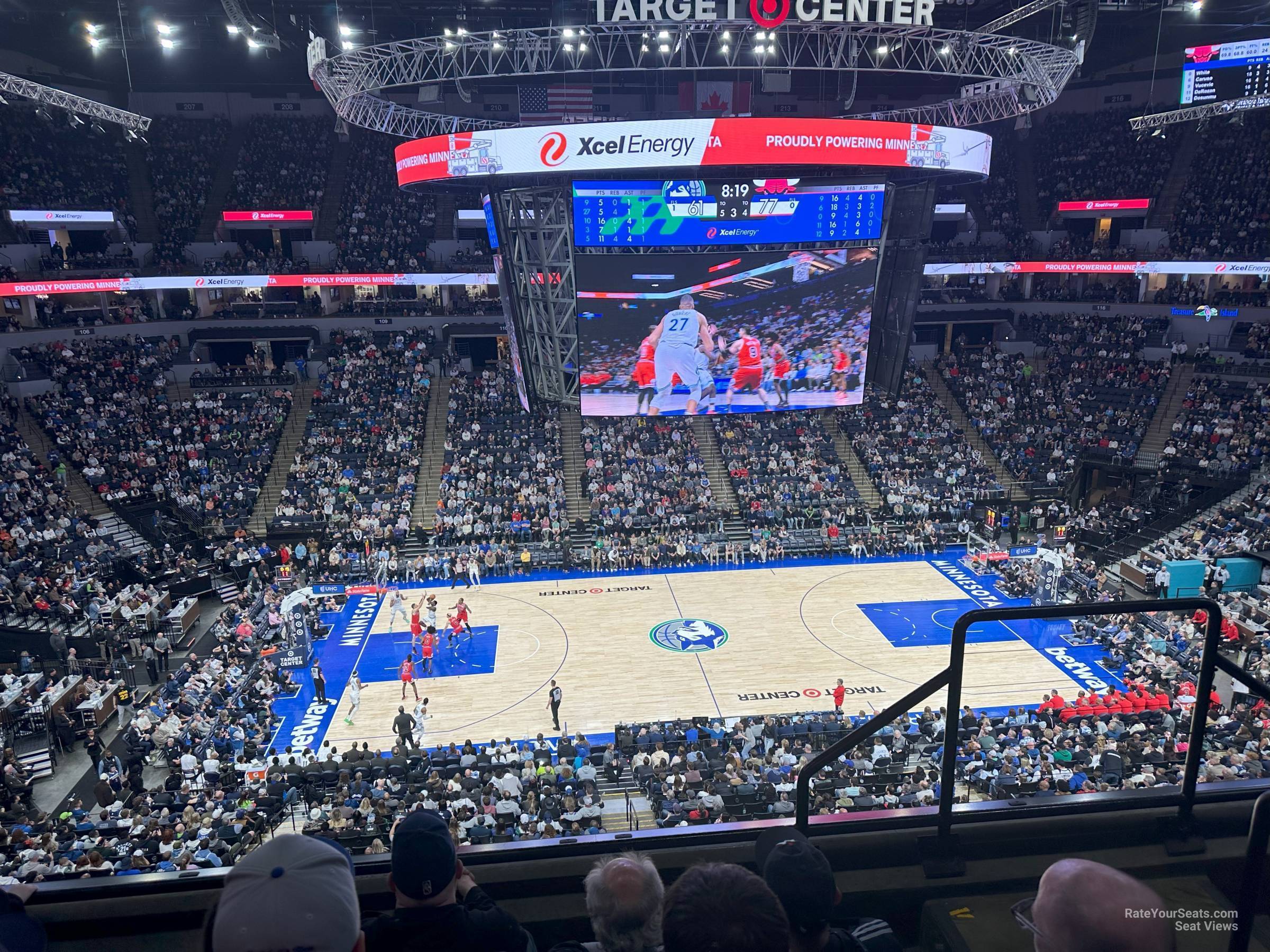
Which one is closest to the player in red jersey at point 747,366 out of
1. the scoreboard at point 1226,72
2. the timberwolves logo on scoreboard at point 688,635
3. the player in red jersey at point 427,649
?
the timberwolves logo on scoreboard at point 688,635

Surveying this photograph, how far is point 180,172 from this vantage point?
4284 centimetres

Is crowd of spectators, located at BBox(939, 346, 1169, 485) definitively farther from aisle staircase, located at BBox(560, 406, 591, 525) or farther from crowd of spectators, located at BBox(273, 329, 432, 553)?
crowd of spectators, located at BBox(273, 329, 432, 553)

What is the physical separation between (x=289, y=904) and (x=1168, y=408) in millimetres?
40117

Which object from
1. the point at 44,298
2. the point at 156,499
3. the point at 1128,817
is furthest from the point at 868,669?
the point at 44,298

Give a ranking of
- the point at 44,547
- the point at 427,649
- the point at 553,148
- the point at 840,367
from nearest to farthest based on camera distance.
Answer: the point at 553,148
the point at 427,649
the point at 44,547
the point at 840,367

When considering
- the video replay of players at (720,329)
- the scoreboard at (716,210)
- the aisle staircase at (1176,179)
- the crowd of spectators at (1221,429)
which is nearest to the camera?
the scoreboard at (716,210)

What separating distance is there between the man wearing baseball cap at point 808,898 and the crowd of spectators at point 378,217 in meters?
39.9

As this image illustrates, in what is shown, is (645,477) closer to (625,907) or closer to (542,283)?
(542,283)

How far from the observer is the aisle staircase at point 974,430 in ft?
110

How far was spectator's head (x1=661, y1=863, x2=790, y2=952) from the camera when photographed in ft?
7.38

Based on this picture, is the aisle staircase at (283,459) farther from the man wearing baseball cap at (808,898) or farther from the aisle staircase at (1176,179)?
the aisle staircase at (1176,179)

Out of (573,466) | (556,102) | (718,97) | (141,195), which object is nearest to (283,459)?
(573,466)

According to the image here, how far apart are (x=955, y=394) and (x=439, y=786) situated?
3287 cm

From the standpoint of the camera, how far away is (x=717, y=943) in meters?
2.25
